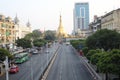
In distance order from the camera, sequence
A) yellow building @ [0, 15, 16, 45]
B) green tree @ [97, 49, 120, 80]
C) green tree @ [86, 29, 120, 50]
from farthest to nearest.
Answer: yellow building @ [0, 15, 16, 45] < green tree @ [86, 29, 120, 50] < green tree @ [97, 49, 120, 80]

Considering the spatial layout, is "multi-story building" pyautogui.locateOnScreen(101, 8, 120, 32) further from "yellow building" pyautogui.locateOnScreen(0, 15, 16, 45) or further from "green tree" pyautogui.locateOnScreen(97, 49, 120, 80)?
"green tree" pyautogui.locateOnScreen(97, 49, 120, 80)

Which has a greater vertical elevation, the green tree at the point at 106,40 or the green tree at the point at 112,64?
the green tree at the point at 106,40

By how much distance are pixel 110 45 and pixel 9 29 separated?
5674cm

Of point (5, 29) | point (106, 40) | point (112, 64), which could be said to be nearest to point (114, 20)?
point (106, 40)

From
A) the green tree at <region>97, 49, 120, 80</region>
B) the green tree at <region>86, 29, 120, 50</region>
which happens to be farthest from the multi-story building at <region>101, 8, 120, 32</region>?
the green tree at <region>97, 49, 120, 80</region>

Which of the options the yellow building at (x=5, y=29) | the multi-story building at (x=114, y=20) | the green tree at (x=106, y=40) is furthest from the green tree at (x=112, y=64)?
the yellow building at (x=5, y=29)

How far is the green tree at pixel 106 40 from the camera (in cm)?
6419

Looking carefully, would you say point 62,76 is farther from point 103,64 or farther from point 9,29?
point 9,29

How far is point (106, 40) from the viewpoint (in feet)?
213

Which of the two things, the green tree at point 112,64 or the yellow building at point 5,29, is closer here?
the green tree at point 112,64

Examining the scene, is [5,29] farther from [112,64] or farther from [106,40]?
[112,64]

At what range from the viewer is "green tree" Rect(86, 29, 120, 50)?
64.2 meters

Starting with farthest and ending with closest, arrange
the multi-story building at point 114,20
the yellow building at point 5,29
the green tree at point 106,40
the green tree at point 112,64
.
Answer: the yellow building at point 5,29 < the multi-story building at point 114,20 < the green tree at point 106,40 < the green tree at point 112,64

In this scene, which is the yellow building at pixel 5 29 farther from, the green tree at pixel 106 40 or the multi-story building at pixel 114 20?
the green tree at pixel 106 40
